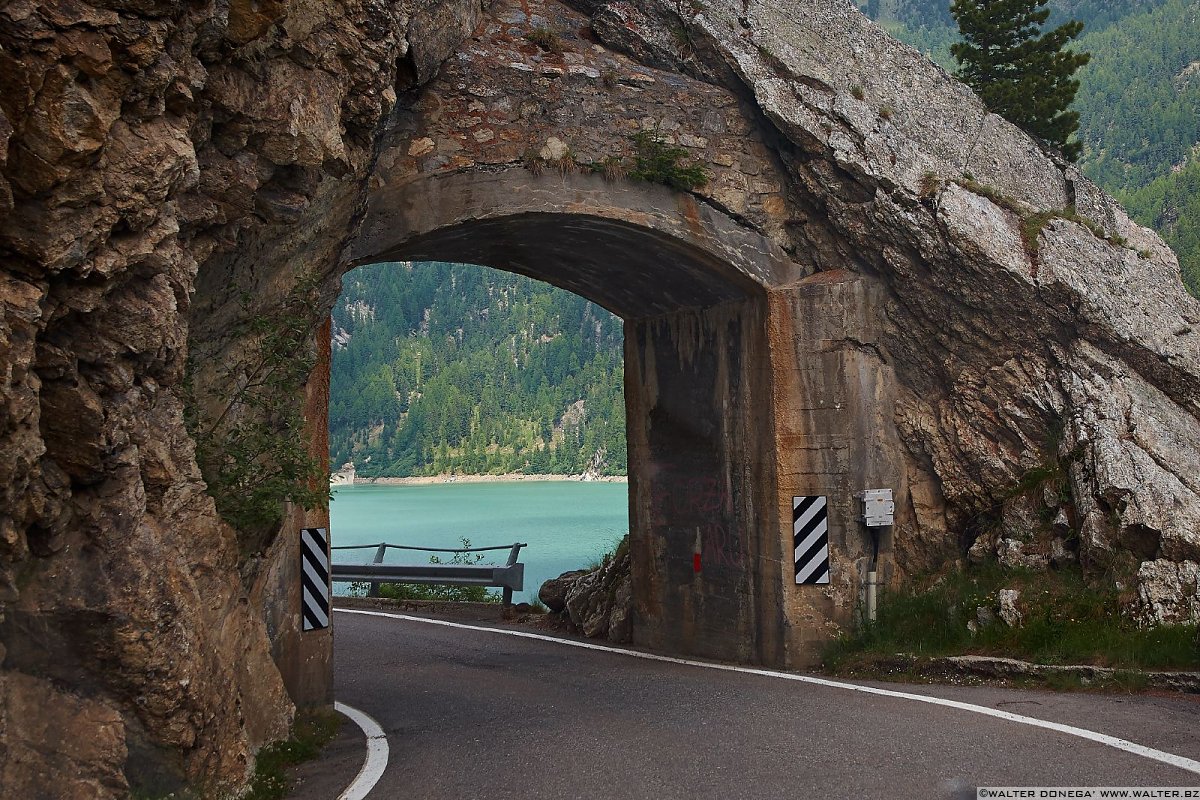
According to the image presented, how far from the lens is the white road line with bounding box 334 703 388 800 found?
6.01m

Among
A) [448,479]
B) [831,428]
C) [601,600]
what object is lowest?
[601,600]

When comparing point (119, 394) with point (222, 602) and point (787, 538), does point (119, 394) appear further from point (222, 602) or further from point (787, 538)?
point (787, 538)

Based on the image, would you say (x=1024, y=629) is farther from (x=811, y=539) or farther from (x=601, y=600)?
(x=601, y=600)

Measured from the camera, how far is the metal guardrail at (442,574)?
1582 cm

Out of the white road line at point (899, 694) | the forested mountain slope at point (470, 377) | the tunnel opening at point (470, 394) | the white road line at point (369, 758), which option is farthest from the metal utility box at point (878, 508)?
the forested mountain slope at point (470, 377)

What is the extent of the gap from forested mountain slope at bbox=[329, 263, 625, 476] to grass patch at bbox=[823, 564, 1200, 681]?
3437 inches

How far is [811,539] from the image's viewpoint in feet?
34.7

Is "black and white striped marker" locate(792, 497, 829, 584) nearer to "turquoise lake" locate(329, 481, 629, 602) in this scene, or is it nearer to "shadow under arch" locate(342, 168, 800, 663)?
"shadow under arch" locate(342, 168, 800, 663)

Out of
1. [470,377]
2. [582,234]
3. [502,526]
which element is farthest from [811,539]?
[470,377]

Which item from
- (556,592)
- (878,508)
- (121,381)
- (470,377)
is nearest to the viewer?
(121,381)

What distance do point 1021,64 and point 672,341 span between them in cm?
546

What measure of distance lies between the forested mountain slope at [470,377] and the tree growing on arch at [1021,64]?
84.3 meters

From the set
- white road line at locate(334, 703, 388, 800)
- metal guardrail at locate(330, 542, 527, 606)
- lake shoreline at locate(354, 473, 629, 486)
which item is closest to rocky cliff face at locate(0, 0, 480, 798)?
white road line at locate(334, 703, 388, 800)

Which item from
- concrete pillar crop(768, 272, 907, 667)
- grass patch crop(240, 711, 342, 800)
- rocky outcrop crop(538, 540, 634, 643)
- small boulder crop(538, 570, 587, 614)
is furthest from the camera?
small boulder crop(538, 570, 587, 614)
